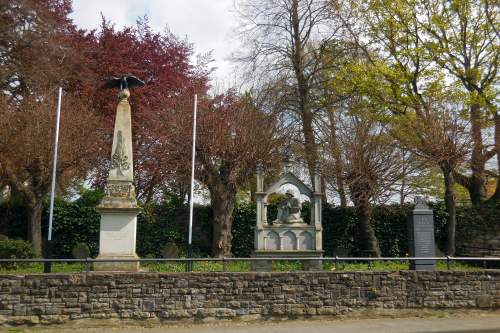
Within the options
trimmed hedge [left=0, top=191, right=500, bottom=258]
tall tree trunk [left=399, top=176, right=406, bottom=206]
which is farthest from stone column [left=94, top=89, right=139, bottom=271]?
tall tree trunk [left=399, top=176, right=406, bottom=206]

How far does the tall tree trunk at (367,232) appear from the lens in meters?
18.2

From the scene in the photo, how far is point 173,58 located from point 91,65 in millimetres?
4372

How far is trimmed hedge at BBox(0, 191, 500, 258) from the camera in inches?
768

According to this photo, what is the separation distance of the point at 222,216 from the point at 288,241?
3182 mm

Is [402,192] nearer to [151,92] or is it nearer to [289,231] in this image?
[289,231]

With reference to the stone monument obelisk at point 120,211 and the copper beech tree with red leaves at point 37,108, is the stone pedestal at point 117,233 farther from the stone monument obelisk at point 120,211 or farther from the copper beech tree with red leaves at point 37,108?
the copper beech tree with red leaves at point 37,108

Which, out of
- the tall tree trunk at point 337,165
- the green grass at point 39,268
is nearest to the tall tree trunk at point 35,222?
the green grass at point 39,268

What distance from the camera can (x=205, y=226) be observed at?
68.7 feet

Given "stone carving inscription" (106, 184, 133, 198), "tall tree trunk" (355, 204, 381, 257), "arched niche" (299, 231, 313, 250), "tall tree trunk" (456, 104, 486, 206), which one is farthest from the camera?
"tall tree trunk" (355, 204, 381, 257)

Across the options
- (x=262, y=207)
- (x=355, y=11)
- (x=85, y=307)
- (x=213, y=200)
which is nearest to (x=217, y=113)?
(x=213, y=200)

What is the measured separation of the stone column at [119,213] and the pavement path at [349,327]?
2.67 metres

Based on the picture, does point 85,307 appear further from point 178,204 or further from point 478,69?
point 478,69

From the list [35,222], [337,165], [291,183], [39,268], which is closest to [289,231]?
[291,183]

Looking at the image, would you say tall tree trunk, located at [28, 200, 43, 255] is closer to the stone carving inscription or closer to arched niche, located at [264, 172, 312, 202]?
the stone carving inscription
